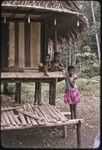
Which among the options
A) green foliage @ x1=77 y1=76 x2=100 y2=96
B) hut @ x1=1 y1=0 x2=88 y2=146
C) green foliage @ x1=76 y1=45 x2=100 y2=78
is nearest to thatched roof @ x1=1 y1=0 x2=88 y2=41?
hut @ x1=1 y1=0 x2=88 y2=146

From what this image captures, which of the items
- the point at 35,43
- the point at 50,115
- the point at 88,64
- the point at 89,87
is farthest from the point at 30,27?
the point at 88,64

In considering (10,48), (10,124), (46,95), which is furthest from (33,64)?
(46,95)

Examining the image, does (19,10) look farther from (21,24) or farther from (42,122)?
(42,122)

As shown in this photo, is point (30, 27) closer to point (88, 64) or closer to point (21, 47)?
point (21, 47)

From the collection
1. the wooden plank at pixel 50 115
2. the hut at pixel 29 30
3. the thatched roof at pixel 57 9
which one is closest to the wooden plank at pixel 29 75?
the hut at pixel 29 30

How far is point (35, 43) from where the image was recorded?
8828mm

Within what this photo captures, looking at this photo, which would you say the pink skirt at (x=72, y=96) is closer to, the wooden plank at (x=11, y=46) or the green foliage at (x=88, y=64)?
the wooden plank at (x=11, y=46)

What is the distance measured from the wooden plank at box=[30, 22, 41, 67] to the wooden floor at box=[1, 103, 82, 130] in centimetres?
109

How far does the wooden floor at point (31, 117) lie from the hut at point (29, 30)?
655mm

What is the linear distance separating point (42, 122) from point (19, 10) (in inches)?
99.5

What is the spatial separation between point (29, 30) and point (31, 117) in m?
2.12

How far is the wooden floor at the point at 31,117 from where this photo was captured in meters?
7.37

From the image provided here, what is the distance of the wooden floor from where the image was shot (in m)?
7.37

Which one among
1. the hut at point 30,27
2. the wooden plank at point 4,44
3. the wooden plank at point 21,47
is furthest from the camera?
the wooden plank at point 21,47
